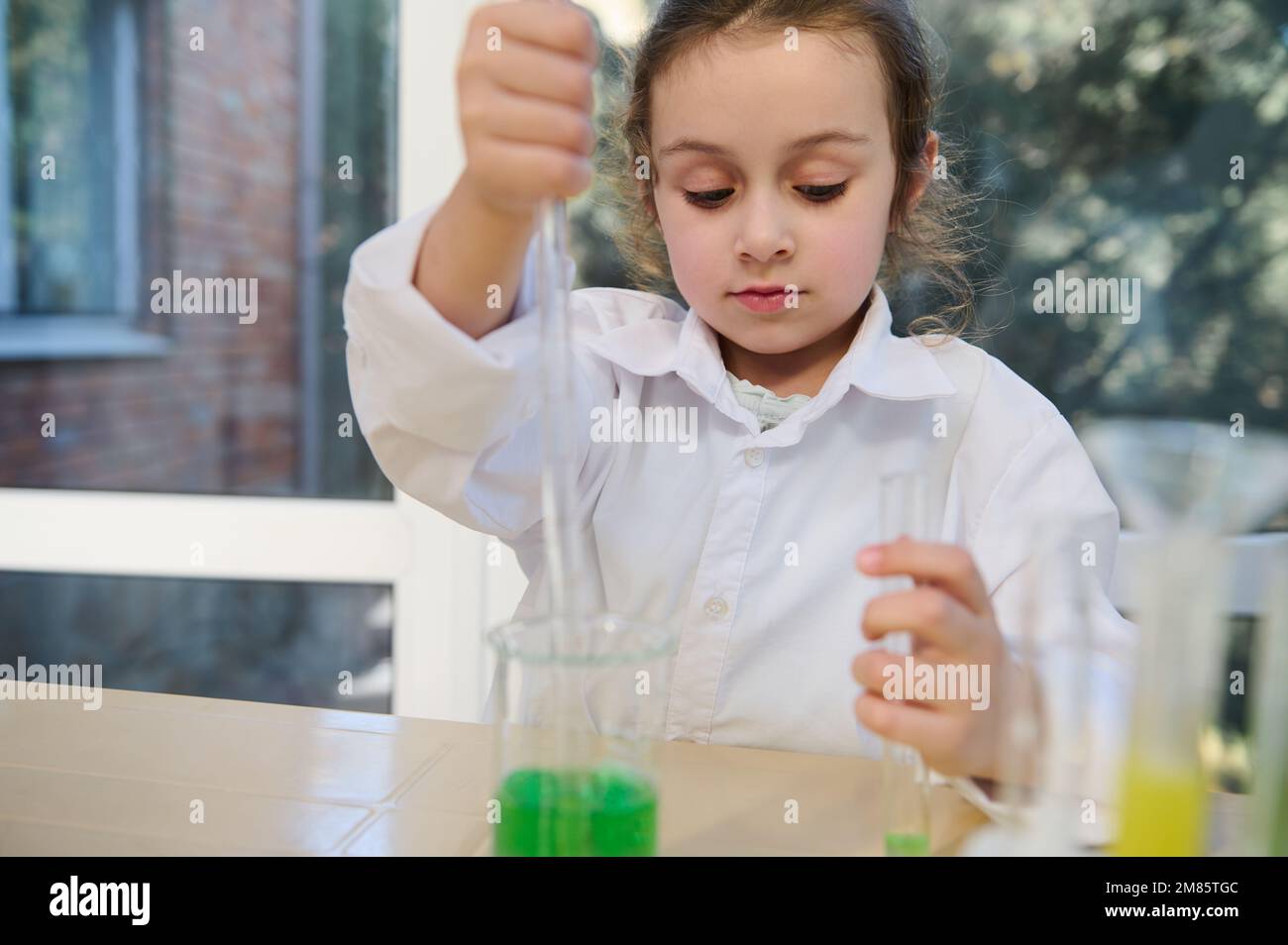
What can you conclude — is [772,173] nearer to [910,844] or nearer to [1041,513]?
[1041,513]

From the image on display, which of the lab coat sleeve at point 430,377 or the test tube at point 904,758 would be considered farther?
the lab coat sleeve at point 430,377

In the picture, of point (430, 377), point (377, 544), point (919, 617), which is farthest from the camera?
point (377, 544)

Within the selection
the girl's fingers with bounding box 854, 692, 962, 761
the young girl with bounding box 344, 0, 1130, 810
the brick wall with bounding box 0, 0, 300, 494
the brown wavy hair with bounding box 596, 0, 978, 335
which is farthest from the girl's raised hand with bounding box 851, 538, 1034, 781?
the brick wall with bounding box 0, 0, 300, 494

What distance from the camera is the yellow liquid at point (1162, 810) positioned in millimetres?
459

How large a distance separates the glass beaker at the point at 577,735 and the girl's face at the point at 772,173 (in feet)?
1.61

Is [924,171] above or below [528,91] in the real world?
above

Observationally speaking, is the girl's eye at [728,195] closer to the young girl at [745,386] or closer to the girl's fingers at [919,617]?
the young girl at [745,386]

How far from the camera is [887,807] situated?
→ 1.91ft

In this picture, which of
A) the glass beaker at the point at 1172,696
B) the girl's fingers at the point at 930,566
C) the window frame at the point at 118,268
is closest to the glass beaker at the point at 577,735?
the girl's fingers at the point at 930,566

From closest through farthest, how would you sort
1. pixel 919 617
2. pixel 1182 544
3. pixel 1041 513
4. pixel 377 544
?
1. pixel 1182 544
2. pixel 919 617
3. pixel 1041 513
4. pixel 377 544

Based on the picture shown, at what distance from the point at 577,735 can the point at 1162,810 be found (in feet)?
0.80

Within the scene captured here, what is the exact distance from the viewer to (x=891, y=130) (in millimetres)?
1052

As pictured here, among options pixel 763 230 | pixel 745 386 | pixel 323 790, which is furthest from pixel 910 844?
pixel 745 386
